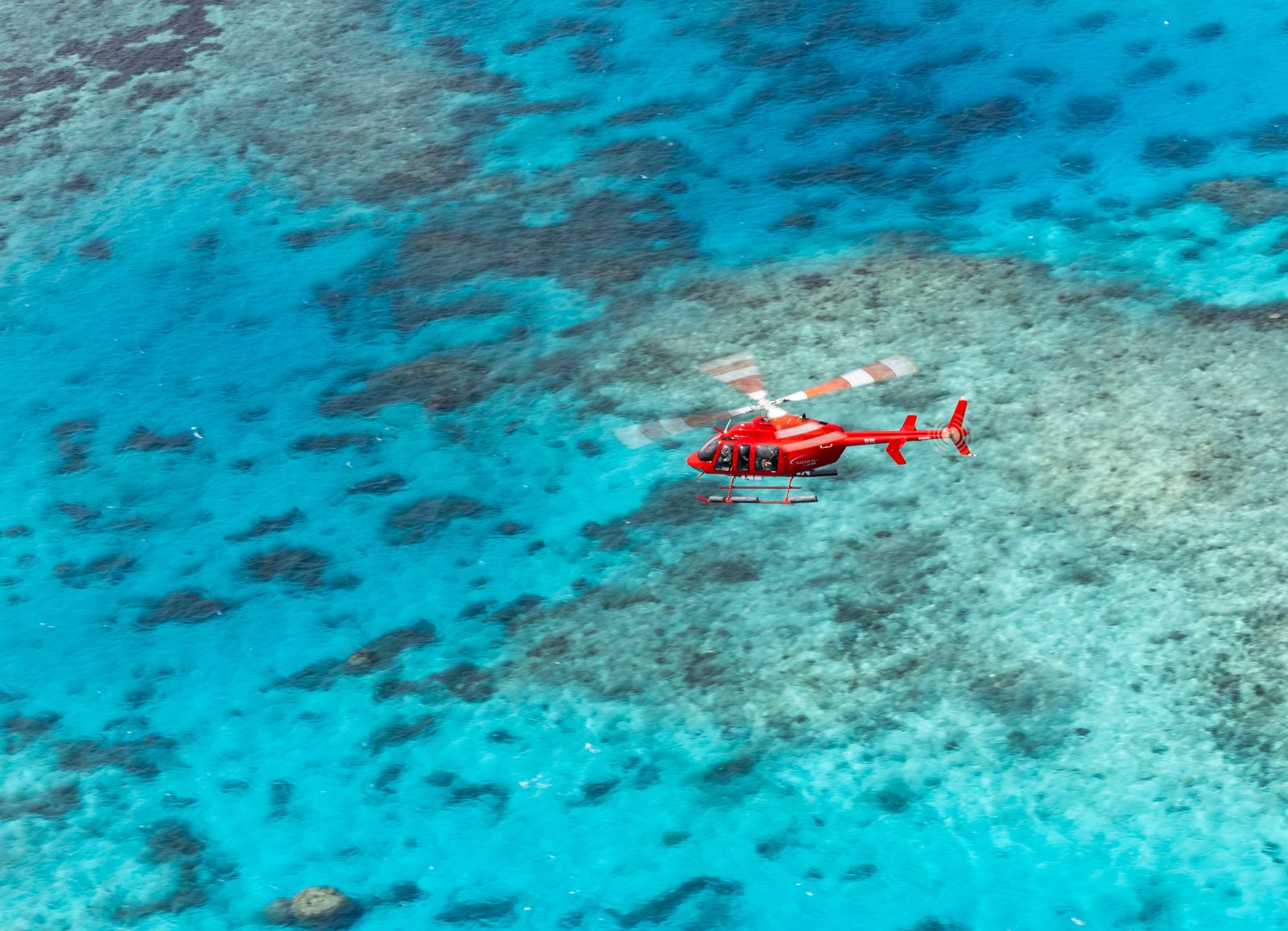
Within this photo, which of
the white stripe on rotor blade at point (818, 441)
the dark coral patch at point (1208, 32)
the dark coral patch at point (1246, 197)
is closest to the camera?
the white stripe on rotor blade at point (818, 441)

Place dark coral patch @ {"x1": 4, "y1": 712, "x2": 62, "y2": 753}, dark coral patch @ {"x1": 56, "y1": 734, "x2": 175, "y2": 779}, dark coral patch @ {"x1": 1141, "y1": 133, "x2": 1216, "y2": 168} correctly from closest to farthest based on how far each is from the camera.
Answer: dark coral patch @ {"x1": 56, "y1": 734, "x2": 175, "y2": 779} → dark coral patch @ {"x1": 4, "y1": 712, "x2": 62, "y2": 753} → dark coral patch @ {"x1": 1141, "y1": 133, "x2": 1216, "y2": 168}

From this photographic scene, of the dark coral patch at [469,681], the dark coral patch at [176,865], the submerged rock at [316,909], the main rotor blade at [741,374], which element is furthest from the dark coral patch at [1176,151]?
the dark coral patch at [176,865]

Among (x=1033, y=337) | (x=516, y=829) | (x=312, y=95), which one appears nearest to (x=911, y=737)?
(x=516, y=829)

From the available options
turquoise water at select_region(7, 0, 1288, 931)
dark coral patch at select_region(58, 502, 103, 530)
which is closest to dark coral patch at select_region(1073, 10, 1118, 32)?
turquoise water at select_region(7, 0, 1288, 931)

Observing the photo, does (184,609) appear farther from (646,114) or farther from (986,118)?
(986,118)

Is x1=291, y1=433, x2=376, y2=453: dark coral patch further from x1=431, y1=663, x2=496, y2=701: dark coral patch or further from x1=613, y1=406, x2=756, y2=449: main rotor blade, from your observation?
x1=613, y1=406, x2=756, y2=449: main rotor blade

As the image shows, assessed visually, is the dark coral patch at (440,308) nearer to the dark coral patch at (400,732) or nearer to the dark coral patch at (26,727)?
the dark coral patch at (400,732)

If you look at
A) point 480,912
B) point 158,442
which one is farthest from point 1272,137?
point 158,442
